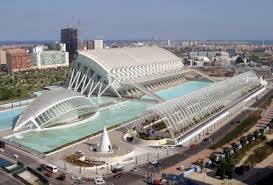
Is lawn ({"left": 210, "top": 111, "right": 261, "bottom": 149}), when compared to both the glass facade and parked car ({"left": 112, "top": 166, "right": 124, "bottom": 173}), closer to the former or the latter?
parked car ({"left": 112, "top": 166, "right": 124, "bottom": 173})

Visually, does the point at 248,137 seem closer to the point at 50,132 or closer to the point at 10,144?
the point at 50,132

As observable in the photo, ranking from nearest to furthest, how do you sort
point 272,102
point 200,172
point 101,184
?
1. point 101,184
2. point 200,172
3. point 272,102

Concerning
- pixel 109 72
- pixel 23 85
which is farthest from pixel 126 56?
pixel 23 85

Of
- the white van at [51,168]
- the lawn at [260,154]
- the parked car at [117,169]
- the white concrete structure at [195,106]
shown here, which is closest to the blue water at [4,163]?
the white van at [51,168]

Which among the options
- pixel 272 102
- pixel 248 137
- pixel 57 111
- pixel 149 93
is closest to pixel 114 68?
pixel 149 93

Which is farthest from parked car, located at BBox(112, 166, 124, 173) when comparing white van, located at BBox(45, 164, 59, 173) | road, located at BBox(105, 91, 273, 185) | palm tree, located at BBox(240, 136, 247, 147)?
palm tree, located at BBox(240, 136, 247, 147)

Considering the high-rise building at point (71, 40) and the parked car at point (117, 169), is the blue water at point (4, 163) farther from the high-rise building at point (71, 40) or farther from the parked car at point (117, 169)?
the high-rise building at point (71, 40)

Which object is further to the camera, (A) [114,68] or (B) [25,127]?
(A) [114,68]
